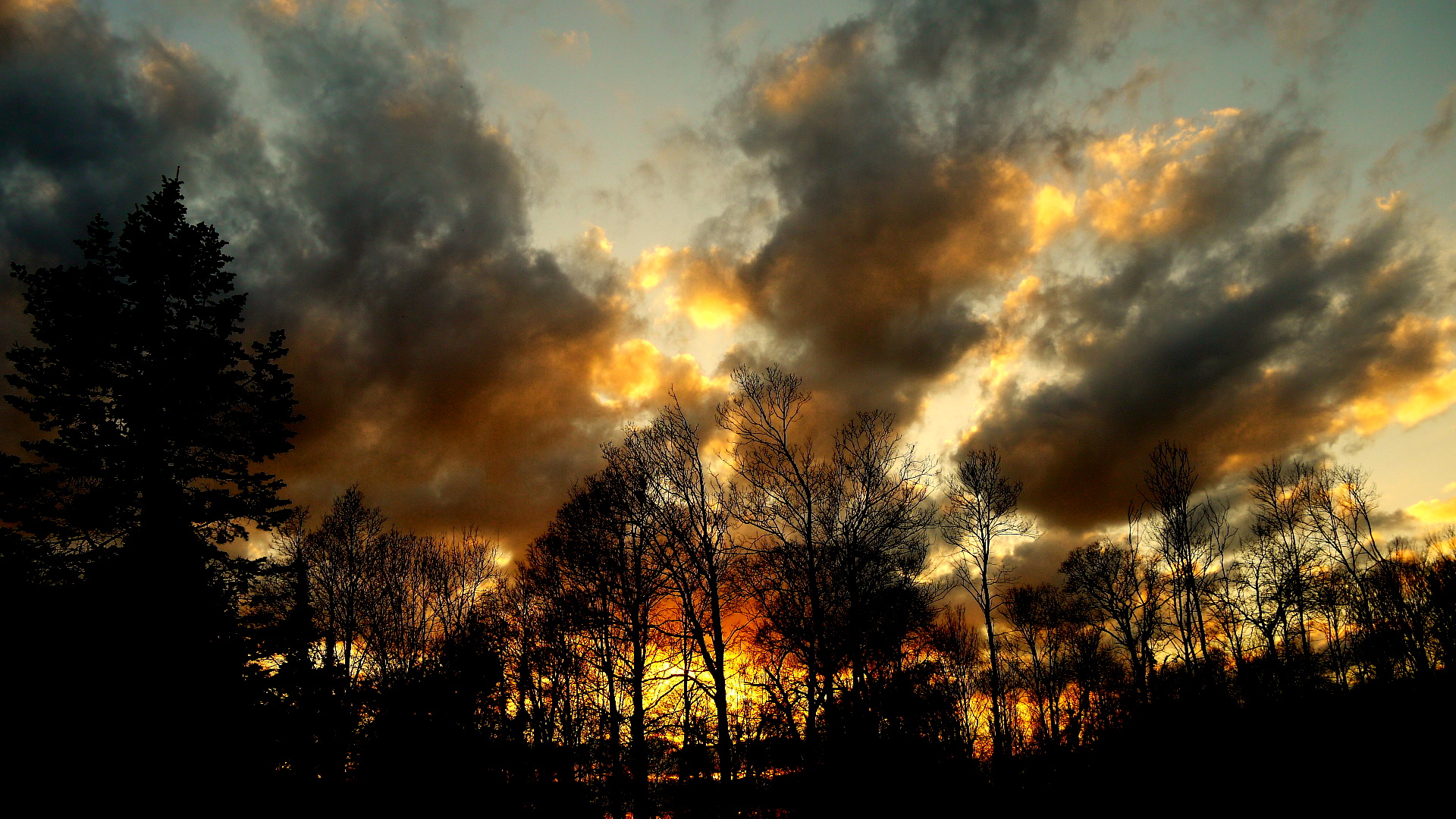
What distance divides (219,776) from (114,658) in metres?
4.12

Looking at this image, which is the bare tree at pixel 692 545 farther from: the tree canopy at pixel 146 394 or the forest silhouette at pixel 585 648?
the tree canopy at pixel 146 394

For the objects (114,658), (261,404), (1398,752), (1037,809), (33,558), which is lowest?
(1037,809)

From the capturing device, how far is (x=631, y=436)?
23.5m

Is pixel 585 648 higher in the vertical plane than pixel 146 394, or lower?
lower

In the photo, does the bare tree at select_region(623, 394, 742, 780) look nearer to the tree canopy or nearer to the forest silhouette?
the forest silhouette

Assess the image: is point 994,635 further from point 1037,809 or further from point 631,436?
point 631,436

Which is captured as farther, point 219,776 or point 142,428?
point 142,428

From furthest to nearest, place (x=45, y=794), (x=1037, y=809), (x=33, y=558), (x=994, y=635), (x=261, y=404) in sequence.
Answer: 1. (x=994, y=635)
2. (x=261, y=404)
3. (x=33, y=558)
4. (x=1037, y=809)
5. (x=45, y=794)

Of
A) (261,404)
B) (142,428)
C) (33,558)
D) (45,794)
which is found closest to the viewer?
(45,794)

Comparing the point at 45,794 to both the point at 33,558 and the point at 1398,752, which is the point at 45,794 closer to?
the point at 33,558

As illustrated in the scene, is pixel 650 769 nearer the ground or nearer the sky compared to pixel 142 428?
nearer the ground

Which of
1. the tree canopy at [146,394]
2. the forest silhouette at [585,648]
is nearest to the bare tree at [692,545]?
the forest silhouette at [585,648]

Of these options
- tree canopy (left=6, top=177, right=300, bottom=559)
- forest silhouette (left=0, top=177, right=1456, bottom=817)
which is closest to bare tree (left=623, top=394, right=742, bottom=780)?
forest silhouette (left=0, top=177, right=1456, bottom=817)

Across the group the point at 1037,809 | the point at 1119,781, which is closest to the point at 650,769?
the point at 1037,809
